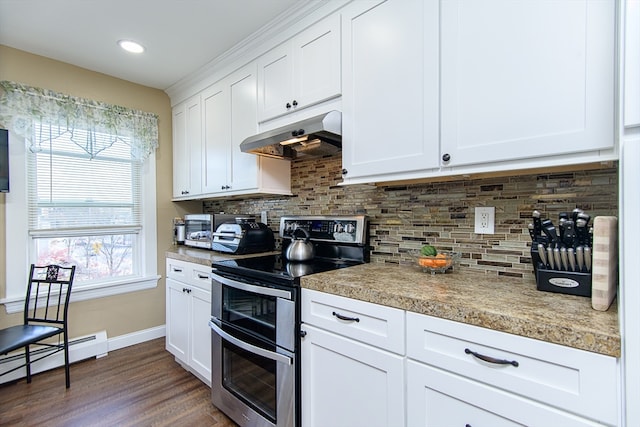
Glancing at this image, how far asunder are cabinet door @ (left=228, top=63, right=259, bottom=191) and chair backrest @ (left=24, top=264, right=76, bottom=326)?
4.50 feet

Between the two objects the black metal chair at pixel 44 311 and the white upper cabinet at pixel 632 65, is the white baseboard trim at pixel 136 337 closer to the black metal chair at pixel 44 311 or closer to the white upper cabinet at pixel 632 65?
the black metal chair at pixel 44 311

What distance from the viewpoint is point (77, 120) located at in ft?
8.53

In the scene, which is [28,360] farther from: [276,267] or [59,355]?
[276,267]

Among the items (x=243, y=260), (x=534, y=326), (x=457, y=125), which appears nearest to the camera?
(x=534, y=326)

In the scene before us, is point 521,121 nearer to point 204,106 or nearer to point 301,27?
point 301,27

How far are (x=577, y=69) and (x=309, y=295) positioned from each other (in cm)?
127

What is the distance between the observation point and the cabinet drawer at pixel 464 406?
2.83ft

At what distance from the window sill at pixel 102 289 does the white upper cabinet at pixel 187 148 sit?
0.86m

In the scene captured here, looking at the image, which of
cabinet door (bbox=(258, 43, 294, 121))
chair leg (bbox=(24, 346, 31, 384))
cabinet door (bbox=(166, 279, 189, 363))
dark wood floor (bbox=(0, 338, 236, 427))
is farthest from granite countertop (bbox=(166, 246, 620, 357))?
chair leg (bbox=(24, 346, 31, 384))

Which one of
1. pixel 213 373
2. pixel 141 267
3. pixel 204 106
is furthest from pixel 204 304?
pixel 204 106

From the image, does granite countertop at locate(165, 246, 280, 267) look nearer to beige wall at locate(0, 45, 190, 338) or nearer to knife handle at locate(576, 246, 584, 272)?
beige wall at locate(0, 45, 190, 338)

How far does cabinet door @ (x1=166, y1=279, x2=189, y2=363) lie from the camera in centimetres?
234

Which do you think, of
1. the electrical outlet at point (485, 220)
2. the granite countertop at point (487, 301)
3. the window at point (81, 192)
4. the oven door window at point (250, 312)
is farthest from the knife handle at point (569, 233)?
the window at point (81, 192)

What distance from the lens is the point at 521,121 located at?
112 centimetres
